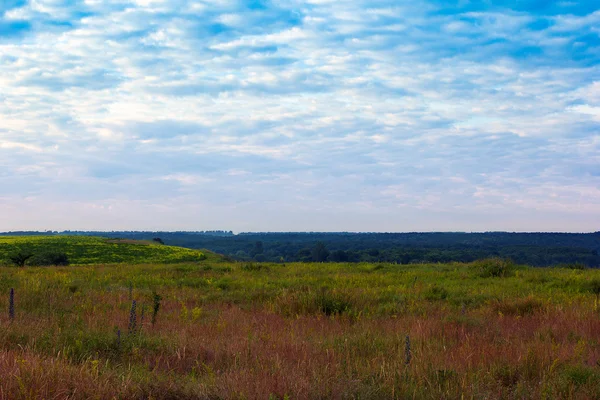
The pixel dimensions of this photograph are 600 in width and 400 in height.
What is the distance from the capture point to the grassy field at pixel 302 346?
4.45m

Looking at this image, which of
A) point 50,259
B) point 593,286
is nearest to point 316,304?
A: point 593,286

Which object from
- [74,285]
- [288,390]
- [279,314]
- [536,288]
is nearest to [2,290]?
[74,285]

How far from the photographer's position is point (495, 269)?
18.8 metres

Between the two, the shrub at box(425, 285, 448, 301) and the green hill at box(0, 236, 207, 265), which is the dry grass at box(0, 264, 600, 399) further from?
the green hill at box(0, 236, 207, 265)

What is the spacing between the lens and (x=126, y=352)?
6102 millimetres

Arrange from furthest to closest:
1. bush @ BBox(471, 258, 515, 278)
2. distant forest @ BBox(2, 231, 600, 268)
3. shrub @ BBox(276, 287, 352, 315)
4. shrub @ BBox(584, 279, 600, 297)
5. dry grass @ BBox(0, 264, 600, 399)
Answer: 1. distant forest @ BBox(2, 231, 600, 268)
2. bush @ BBox(471, 258, 515, 278)
3. shrub @ BBox(584, 279, 600, 297)
4. shrub @ BBox(276, 287, 352, 315)
5. dry grass @ BBox(0, 264, 600, 399)

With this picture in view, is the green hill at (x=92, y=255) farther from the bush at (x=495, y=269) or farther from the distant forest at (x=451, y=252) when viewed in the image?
the bush at (x=495, y=269)

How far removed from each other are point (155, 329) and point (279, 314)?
2.98m

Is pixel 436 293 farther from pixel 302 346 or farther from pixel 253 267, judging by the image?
pixel 253 267

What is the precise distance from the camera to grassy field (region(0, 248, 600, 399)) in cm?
445

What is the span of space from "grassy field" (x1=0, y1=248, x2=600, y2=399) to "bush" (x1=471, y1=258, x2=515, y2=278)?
17.1 ft

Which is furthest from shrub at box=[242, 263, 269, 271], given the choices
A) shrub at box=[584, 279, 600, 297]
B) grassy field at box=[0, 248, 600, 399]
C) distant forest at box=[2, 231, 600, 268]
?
shrub at box=[584, 279, 600, 297]

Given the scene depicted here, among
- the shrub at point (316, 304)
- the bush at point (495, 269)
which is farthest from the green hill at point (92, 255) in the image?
the shrub at point (316, 304)

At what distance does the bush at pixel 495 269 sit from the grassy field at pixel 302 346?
5.21 m
